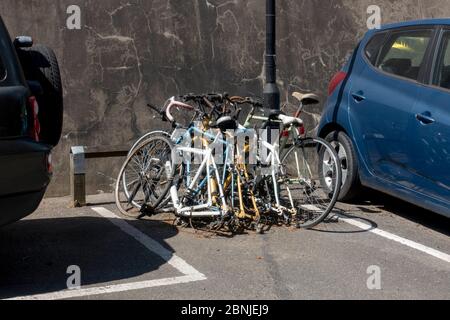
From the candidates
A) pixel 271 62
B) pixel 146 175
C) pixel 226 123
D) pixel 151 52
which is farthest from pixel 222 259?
pixel 151 52

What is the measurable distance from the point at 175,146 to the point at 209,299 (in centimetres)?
199

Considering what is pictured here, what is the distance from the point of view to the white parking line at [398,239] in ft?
18.1

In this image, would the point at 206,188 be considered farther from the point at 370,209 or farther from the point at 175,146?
the point at 370,209

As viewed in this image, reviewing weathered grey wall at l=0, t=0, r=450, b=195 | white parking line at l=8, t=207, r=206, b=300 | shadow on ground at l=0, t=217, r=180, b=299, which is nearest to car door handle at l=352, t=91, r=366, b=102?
weathered grey wall at l=0, t=0, r=450, b=195

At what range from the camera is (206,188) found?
19.6ft

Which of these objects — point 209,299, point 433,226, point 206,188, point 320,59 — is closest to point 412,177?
point 433,226

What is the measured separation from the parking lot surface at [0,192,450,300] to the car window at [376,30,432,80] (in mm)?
1510

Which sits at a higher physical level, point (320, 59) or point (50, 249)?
point (320, 59)

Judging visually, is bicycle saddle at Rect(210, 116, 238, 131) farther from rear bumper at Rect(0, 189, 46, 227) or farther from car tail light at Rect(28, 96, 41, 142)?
rear bumper at Rect(0, 189, 46, 227)

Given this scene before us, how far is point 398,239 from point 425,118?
3.69 ft

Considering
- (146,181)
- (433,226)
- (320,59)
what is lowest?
(433,226)

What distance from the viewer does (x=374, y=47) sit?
6.87 meters
